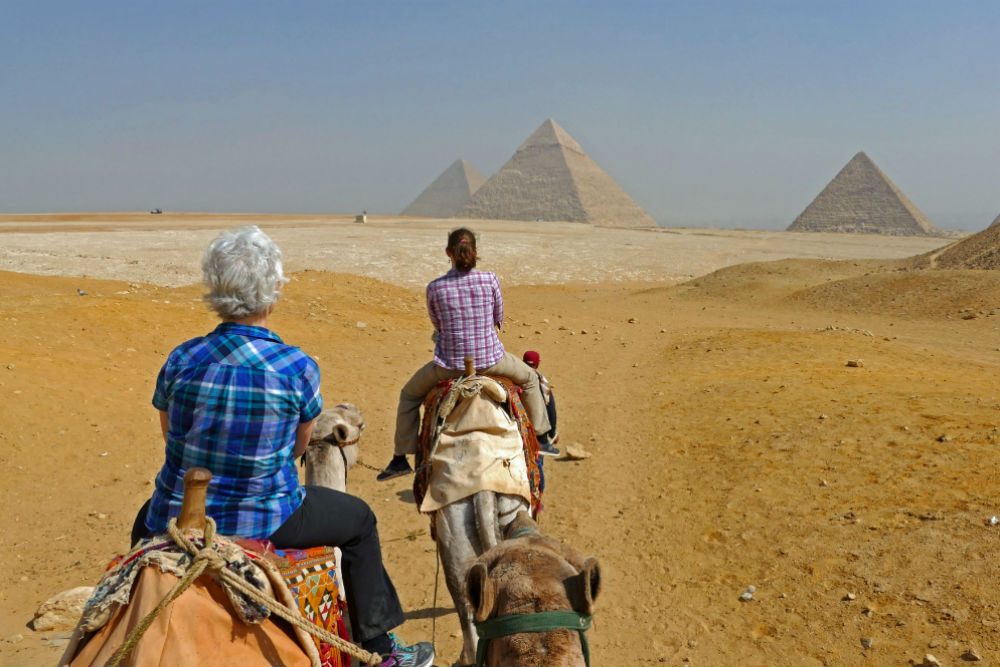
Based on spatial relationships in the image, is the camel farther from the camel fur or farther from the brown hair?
the brown hair

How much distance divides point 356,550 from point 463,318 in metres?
2.29

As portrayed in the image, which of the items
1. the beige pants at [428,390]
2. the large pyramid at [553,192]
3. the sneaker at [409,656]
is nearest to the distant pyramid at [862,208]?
the large pyramid at [553,192]

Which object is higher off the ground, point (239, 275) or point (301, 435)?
point (239, 275)

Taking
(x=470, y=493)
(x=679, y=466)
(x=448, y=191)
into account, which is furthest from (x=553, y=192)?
(x=470, y=493)

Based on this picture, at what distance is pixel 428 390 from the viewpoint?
17.1ft

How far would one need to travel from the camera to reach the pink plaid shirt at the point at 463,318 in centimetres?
505

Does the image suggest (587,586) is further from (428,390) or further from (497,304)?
(497,304)

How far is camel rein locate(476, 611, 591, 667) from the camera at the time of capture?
92.2 inches

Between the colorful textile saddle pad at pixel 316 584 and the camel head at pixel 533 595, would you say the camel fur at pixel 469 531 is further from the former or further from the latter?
the camel head at pixel 533 595

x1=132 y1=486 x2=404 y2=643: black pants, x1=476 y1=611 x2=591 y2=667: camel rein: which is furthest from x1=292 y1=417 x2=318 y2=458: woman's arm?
x1=476 y1=611 x2=591 y2=667: camel rein

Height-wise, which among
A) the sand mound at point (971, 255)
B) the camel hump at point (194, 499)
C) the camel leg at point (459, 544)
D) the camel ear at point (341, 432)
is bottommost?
the camel leg at point (459, 544)

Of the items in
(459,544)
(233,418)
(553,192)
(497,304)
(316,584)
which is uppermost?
(553,192)

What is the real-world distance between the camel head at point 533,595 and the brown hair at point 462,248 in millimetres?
2735

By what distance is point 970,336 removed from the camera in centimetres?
Result: 1662
